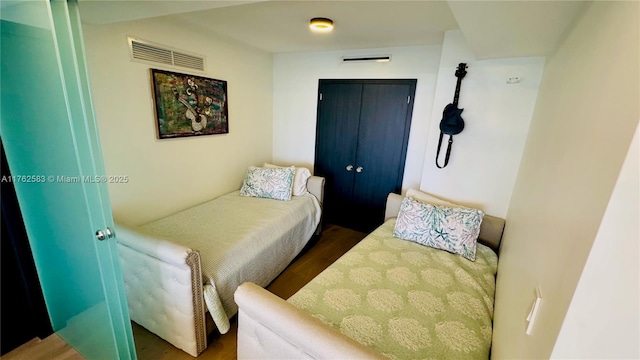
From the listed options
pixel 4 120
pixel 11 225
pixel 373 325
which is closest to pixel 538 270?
pixel 373 325

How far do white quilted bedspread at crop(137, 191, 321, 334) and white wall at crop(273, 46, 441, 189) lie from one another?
3.02 feet

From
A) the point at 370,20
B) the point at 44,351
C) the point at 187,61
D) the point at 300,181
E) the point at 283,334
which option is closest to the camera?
the point at 283,334

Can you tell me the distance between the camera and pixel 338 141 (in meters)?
3.16

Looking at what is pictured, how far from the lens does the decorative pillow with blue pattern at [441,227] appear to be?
1.88m

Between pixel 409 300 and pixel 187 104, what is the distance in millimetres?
2341

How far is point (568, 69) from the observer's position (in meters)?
1.10

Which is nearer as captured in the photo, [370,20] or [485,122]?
[370,20]

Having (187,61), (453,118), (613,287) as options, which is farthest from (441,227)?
(187,61)

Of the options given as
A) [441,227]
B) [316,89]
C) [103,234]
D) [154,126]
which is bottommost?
[441,227]

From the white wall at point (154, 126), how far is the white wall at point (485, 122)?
2.03 meters

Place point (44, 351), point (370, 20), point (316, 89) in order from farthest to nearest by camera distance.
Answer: point (316, 89) → point (370, 20) → point (44, 351)

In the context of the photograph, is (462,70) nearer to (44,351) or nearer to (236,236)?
(236,236)

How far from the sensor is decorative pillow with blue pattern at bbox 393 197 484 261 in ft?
6.16

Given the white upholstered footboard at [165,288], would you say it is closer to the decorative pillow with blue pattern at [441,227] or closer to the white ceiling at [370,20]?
the white ceiling at [370,20]
